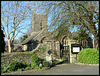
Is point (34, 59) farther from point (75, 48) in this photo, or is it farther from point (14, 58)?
point (75, 48)

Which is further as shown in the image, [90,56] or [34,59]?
[90,56]

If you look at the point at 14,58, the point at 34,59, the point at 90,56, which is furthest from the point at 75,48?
the point at 14,58

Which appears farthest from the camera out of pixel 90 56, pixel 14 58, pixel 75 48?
Result: pixel 75 48

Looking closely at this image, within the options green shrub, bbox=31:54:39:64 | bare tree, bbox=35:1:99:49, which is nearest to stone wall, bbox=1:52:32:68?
green shrub, bbox=31:54:39:64

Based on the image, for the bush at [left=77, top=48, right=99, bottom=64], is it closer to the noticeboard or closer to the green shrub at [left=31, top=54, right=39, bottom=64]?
the noticeboard

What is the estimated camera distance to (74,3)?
12586mm

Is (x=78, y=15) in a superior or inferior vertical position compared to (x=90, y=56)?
superior

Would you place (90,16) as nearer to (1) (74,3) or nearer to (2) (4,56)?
(1) (74,3)

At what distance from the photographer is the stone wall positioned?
35.9ft

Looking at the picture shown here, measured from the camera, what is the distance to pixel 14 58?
37.6ft

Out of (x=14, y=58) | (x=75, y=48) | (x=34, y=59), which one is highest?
(x=75, y=48)

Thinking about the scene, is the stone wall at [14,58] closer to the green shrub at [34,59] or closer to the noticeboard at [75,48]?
the green shrub at [34,59]

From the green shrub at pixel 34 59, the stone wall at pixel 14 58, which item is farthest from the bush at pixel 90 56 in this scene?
the stone wall at pixel 14 58

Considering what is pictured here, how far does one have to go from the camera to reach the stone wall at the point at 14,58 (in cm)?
1094
